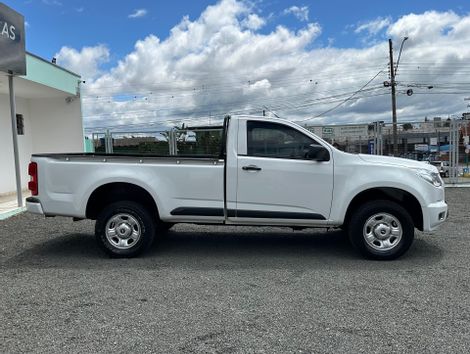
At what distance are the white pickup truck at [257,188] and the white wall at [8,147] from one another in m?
8.61

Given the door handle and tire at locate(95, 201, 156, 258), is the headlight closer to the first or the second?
the door handle

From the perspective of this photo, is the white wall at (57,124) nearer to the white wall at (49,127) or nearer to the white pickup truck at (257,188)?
the white wall at (49,127)

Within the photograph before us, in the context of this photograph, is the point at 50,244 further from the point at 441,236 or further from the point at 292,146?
the point at 441,236

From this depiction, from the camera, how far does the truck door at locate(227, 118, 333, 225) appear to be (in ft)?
19.8

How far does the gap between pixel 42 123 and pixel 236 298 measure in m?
13.1

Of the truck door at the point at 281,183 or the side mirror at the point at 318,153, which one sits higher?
the side mirror at the point at 318,153

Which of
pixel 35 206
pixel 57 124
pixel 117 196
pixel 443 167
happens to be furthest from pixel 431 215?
pixel 443 167

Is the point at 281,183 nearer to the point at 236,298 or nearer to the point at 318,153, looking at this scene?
the point at 318,153

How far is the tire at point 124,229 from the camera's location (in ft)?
20.2

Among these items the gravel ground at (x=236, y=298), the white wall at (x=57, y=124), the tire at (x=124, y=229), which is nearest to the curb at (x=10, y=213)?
the gravel ground at (x=236, y=298)

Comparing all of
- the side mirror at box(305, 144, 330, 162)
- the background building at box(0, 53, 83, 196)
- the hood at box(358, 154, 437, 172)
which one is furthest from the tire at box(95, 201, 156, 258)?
the background building at box(0, 53, 83, 196)

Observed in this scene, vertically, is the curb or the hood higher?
the hood

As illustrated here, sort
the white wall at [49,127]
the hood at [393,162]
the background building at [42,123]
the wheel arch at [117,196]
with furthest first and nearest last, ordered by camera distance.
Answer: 1. the white wall at [49,127]
2. the background building at [42,123]
3. the wheel arch at [117,196]
4. the hood at [393,162]

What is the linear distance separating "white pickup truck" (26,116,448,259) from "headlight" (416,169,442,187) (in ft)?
0.05
